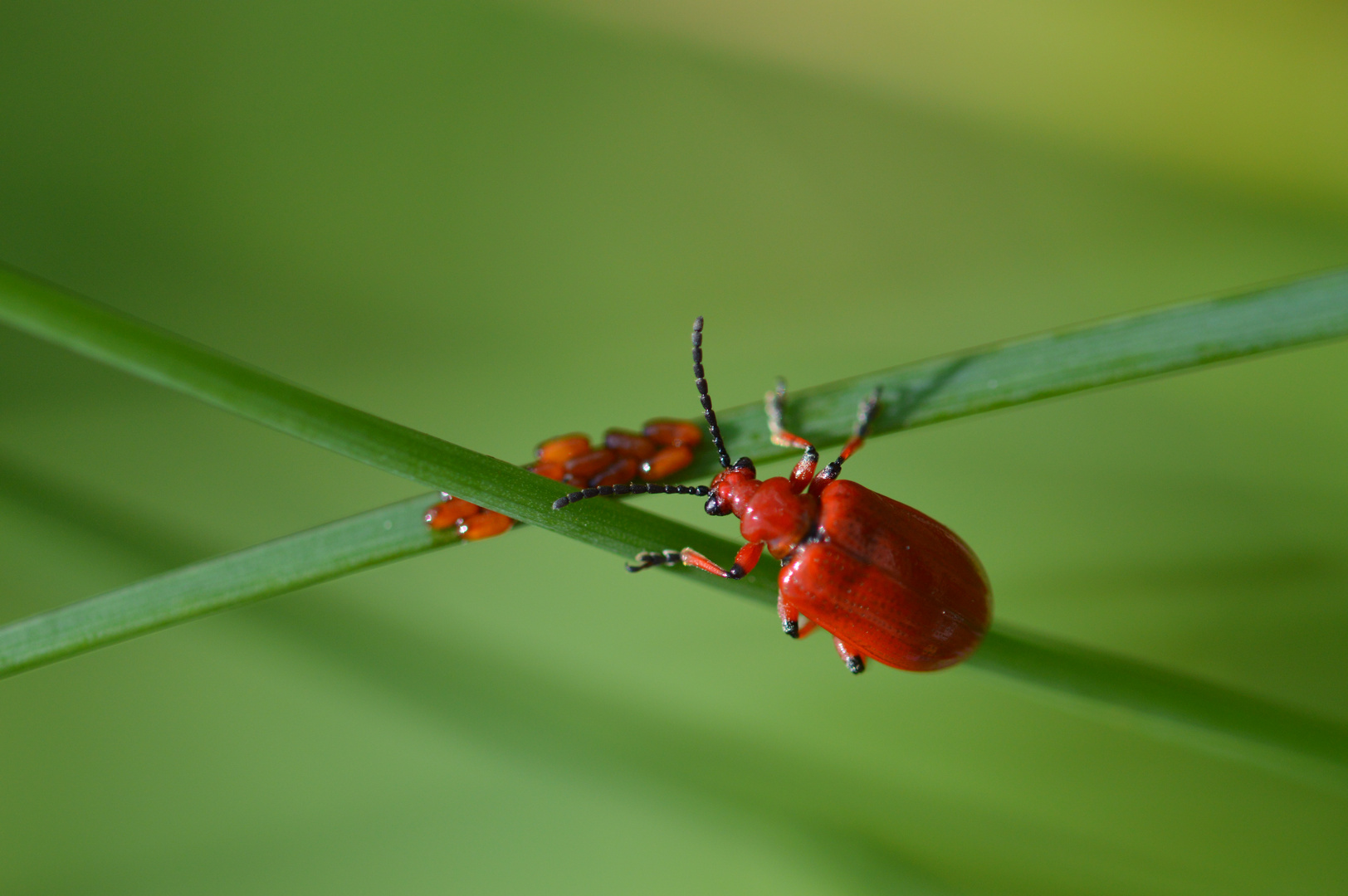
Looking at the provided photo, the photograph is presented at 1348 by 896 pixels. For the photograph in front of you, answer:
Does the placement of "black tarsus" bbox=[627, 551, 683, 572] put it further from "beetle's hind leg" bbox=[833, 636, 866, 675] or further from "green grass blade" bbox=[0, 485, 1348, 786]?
"beetle's hind leg" bbox=[833, 636, 866, 675]

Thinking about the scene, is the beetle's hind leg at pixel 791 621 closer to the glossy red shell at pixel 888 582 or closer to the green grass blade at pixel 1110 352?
the glossy red shell at pixel 888 582

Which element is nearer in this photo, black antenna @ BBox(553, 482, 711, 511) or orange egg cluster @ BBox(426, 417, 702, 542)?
black antenna @ BBox(553, 482, 711, 511)

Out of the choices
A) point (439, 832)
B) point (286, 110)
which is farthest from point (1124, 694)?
point (286, 110)

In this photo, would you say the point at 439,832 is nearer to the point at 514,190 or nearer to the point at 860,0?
the point at 514,190

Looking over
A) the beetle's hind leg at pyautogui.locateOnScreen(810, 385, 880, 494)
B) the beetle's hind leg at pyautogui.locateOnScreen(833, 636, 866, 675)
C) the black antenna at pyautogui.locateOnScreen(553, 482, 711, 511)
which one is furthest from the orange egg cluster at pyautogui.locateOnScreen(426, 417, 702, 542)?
the beetle's hind leg at pyautogui.locateOnScreen(833, 636, 866, 675)

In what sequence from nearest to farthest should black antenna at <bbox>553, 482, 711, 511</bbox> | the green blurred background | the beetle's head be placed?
black antenna at <bbox>553, 482, 711, 511</bbox>, the beetle's head, the green blurred background

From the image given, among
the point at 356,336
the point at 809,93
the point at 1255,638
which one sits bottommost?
the point at 1255,638
